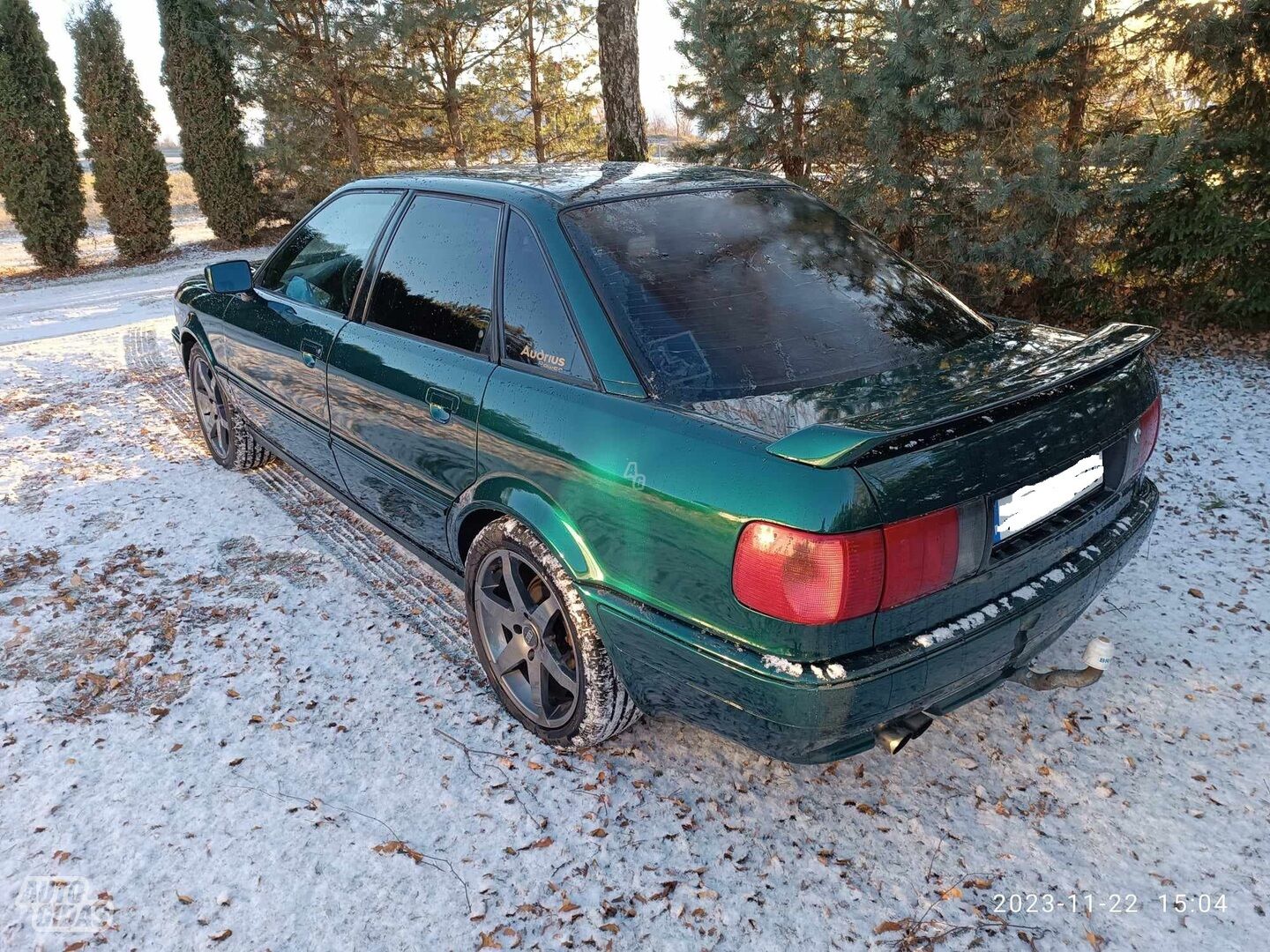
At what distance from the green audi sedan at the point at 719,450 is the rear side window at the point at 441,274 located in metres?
0.01

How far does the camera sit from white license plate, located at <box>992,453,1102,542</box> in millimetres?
1978

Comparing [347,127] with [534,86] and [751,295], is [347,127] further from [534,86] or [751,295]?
[751,295]

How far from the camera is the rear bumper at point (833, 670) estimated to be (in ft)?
6.05

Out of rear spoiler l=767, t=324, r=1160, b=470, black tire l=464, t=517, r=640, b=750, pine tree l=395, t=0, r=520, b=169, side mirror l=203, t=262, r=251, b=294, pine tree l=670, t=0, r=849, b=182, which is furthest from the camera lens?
pine tree l=395, t=0, r=520, b=169

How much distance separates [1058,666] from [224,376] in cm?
429

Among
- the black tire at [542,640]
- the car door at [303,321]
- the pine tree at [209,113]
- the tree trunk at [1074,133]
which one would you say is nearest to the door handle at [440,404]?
the black tire at [542,640]

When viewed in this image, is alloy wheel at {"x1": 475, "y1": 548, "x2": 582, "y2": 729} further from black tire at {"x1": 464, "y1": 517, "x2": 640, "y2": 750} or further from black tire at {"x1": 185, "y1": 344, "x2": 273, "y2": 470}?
black tire at {"x1": 185, "y1": 344, "x2": 273, "y2": 470}

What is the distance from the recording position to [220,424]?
486cm

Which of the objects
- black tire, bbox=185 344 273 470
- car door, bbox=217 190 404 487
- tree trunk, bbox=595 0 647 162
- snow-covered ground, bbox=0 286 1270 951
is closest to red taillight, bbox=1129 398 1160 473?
snow-covered ground, bbox=0 286 1270 951

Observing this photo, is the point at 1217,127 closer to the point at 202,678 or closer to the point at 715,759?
the point at 715,759

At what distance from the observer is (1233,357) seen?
6.32 metres

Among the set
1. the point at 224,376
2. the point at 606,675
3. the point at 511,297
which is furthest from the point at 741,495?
the point at 224,376

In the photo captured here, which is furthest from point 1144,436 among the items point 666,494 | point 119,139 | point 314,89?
point 119,139

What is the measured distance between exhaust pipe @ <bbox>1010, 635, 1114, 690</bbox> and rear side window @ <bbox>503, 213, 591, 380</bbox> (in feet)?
5.43
